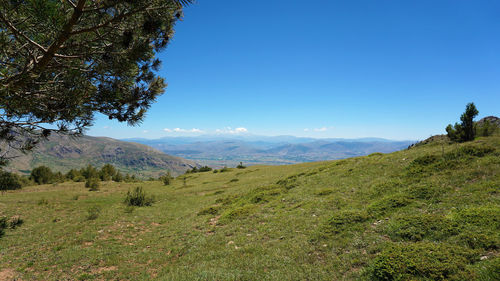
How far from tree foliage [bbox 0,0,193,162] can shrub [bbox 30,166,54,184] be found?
188 feet

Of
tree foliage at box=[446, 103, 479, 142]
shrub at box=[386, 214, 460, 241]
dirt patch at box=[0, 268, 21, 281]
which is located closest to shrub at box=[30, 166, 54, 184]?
dirt patch at box=[0, 268, 21, 281]

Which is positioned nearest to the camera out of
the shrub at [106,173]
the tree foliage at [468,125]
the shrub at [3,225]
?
the shrub at [3,225]

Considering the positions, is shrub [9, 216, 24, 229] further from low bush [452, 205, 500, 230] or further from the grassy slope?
low bush [452, 205, 500, 230]

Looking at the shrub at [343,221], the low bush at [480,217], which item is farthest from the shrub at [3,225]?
the low bush at [480,217]

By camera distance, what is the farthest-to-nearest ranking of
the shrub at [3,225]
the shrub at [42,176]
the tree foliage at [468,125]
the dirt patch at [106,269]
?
the shrub at [42,176] → the tree foliage at [468,125] → the shrub at [3,225] → the dirt patch at [106,269]

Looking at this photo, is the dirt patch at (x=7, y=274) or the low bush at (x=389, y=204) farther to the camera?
the low bush at (x=389, y=204)

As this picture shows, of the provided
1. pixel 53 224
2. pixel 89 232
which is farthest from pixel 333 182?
pixel 53 224

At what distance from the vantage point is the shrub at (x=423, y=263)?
5.16 m

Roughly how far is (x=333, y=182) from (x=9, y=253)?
23161 mm

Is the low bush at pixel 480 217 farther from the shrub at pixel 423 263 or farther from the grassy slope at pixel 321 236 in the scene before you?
the shrub at pixel 423 263

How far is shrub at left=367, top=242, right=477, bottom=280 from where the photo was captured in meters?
5.16

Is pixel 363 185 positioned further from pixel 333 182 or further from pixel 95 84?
pixel 95 84

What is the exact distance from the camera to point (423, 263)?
5.50 m

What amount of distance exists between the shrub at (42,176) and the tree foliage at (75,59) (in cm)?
5721
